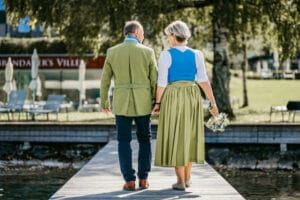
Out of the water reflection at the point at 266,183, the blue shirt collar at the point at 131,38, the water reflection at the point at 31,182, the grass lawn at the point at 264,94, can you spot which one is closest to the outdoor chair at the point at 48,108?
the water reflection at the point at 31,182

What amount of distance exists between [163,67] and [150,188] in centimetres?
175

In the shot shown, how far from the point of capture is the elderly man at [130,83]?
9453 mm

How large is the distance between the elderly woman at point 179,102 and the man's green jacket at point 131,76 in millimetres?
168

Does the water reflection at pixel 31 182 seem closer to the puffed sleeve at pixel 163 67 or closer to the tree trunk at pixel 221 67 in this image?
the puffed sleeve at pixel 163 67

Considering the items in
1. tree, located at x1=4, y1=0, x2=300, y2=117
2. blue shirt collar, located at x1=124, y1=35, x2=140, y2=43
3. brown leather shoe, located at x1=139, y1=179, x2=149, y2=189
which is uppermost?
tree, located at x1=4, y1=0, x2=300, y2=117

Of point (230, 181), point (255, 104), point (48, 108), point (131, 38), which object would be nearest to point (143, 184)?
point (131, 38)

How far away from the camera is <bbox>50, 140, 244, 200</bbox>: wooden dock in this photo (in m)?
9.52

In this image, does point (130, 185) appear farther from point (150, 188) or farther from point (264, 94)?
point (264, 94)

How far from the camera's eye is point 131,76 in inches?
373

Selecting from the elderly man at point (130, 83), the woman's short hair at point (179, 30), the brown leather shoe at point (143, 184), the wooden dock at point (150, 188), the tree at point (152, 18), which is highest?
the tree at point (152, 18)

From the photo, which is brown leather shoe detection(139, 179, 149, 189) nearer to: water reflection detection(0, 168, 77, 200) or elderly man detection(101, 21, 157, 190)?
elderly man detection(101, 21, 157, 190)

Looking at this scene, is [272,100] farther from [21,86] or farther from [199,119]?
[199,119]

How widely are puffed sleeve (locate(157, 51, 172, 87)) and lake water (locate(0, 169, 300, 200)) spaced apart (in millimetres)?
6335

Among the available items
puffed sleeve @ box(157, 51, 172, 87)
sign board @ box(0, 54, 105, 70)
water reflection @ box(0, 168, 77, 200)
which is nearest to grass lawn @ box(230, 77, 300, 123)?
sign board @ box(0, 54, 105, 70)
